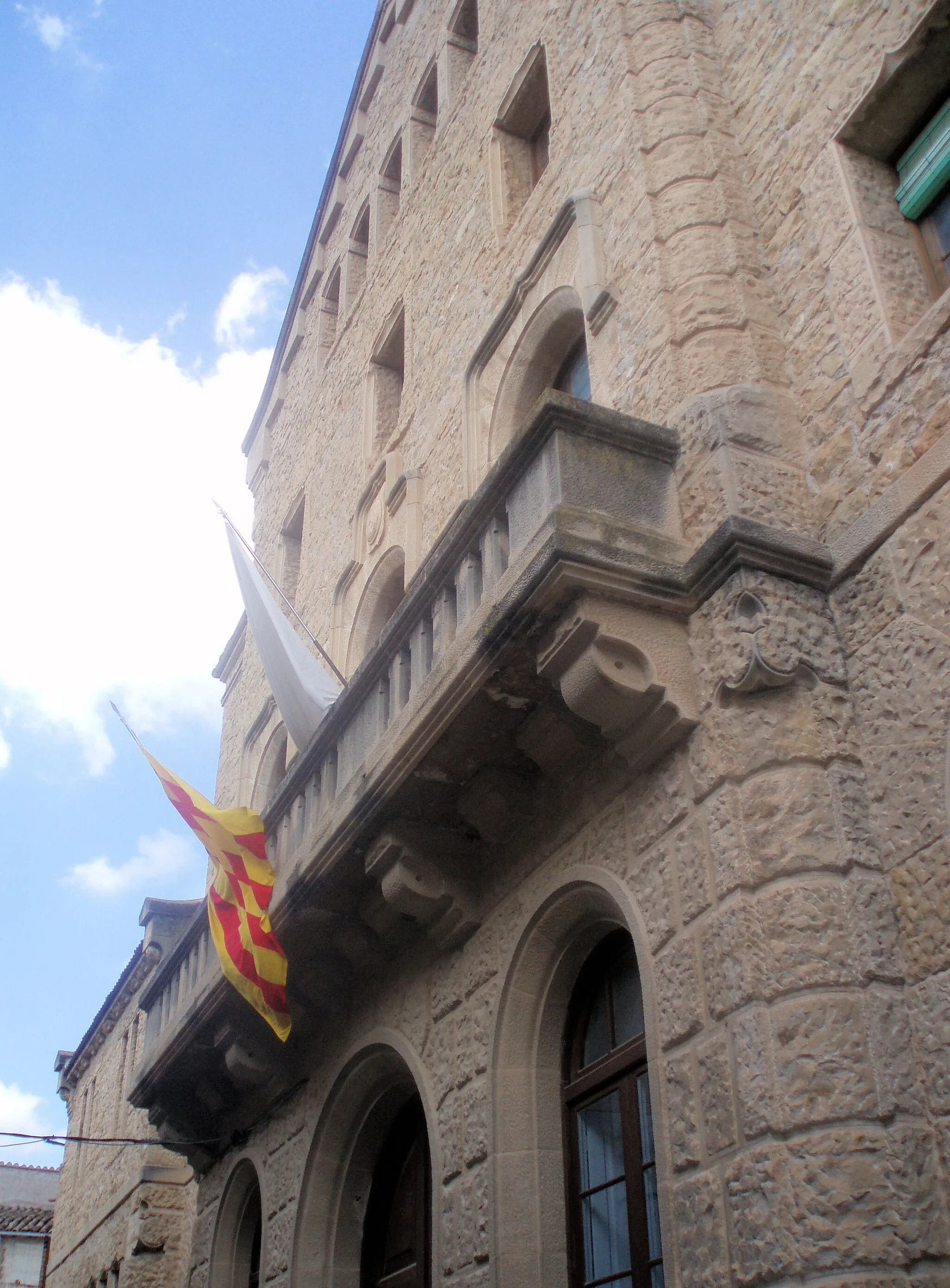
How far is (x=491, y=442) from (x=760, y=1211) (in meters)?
5.63

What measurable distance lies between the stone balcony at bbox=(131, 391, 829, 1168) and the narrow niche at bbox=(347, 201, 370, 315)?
820 cm

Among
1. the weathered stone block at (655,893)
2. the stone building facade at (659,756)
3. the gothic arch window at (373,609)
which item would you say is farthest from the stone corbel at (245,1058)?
the weathered stone block at (655,893)

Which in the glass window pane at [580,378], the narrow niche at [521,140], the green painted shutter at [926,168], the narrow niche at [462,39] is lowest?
the green painted shutter at [926,168]

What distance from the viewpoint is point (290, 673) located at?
363 inches

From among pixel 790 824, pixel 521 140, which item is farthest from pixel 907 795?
pixel 521 140

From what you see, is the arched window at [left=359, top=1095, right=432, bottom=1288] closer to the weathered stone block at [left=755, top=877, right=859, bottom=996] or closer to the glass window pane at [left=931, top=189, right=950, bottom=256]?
the weathered stone block at [left=755, top=877, right=859, bottom=996]

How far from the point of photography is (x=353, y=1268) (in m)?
7.85

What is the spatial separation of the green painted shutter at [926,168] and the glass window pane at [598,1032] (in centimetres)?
382

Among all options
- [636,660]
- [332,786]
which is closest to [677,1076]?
[636,660]

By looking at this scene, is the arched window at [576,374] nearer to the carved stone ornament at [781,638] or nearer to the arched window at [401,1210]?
the carved stone ornament at [781,638]

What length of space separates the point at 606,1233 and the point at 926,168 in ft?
15.8

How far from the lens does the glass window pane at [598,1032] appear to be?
230 inches

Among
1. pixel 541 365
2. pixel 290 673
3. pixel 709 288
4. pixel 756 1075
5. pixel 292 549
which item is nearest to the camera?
pixel 756 1075

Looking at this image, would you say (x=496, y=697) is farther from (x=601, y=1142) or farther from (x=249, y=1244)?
(x=249, y=1244)
